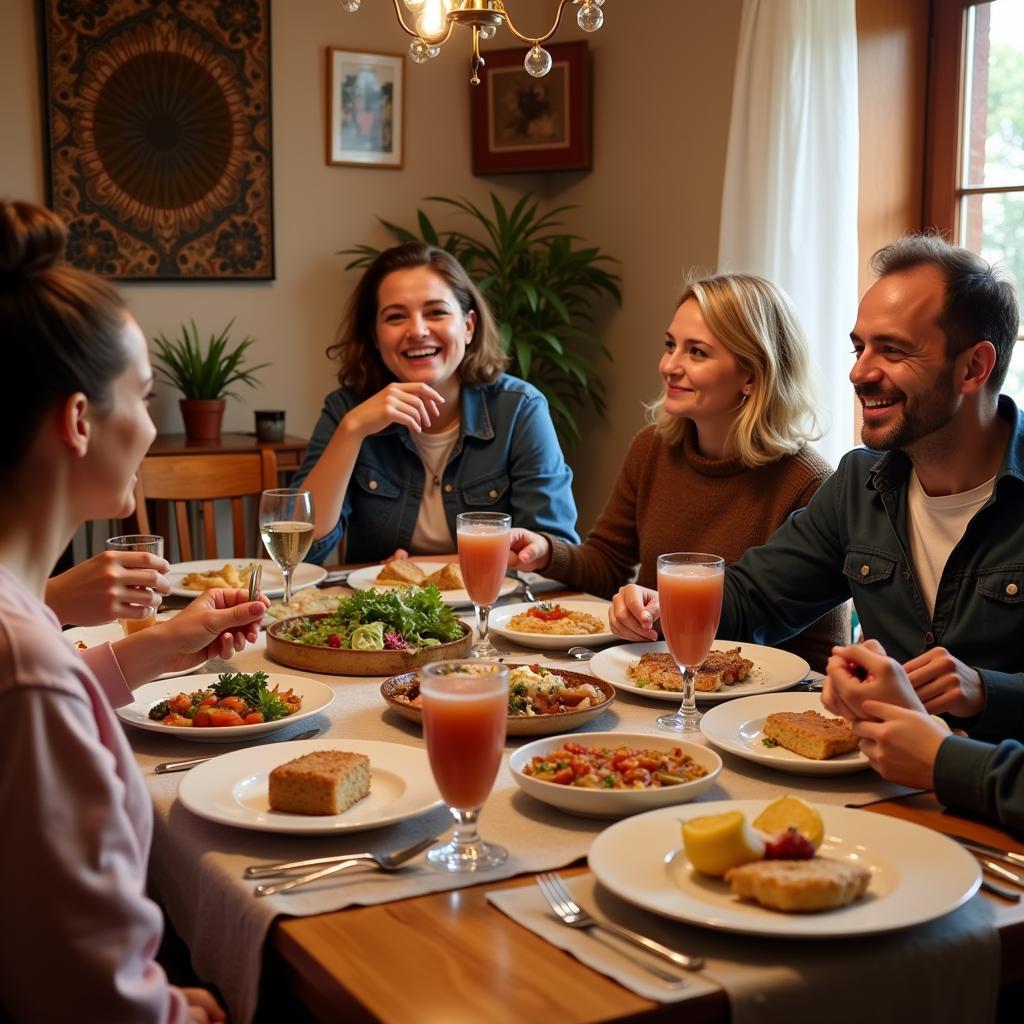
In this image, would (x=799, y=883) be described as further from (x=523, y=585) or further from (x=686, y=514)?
(x=686, y=514)

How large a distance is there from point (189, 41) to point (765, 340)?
2952 millimetres

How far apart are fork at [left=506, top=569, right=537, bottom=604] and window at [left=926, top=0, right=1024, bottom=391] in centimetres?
167

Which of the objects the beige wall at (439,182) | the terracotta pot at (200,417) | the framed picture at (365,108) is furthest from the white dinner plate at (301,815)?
the framed picture at (365,108)

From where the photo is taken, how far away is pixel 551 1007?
94 centimetres

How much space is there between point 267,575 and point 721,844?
1613mm

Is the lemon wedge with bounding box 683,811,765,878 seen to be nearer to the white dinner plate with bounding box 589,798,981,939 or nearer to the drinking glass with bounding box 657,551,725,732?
the white dinner plate with bounding box 589,798,981,939

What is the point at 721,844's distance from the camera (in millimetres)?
1115

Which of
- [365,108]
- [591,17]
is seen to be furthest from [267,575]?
[365,108]

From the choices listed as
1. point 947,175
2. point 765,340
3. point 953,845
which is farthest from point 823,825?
point 947,175

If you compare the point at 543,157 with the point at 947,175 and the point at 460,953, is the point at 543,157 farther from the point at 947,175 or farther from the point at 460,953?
the point at 460,953

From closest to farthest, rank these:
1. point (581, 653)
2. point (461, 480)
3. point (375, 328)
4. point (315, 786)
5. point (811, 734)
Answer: point (315, 786), point (811, 734), point (581, 653), point (461, 480), point (375, 328)

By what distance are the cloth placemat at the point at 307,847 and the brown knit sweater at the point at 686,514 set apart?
0.96 metres

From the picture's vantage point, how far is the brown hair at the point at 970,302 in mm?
1910

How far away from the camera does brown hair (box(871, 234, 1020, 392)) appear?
1.91 metres
